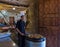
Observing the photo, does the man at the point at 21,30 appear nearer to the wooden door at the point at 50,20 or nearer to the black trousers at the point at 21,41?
the black trousers at the point at 21,41

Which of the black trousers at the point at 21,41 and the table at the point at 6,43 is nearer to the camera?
the table at the point at 6,43

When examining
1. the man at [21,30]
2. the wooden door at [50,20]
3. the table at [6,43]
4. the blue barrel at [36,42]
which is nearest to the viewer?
the table at [6,43]

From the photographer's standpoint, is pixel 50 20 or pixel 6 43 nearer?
pixel 6 43

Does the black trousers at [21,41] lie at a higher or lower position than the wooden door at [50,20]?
lower

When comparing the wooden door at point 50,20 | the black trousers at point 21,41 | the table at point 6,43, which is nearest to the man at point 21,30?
the black trousers at point 21,41

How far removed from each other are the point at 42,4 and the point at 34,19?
20.0 inches

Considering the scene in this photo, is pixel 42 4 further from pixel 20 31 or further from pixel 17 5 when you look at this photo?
pixel 20 31

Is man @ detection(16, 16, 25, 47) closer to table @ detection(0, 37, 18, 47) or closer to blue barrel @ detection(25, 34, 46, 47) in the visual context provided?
blue barrel @ detection(25, 34, 46, 47)

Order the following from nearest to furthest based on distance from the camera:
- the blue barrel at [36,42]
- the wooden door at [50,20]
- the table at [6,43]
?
the table at [6,43], the blue barrel at [36,42], the wooden door at [50,20]

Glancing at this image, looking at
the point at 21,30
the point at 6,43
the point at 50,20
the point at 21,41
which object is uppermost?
the point at 50,20

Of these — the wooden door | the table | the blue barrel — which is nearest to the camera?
the table

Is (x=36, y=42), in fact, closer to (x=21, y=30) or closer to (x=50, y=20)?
(x=21, y=30)

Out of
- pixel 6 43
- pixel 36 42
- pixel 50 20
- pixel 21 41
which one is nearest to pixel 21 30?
pixel 21 41

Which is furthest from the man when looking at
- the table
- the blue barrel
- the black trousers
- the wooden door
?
the wooden door
